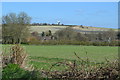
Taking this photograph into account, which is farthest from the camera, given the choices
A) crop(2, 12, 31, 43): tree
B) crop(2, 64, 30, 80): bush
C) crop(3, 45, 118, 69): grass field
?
crop(2, 12, 31, 43): tree

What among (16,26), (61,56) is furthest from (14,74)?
(16,26)

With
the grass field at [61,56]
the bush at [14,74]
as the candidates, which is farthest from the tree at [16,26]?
the bush at [14,74]

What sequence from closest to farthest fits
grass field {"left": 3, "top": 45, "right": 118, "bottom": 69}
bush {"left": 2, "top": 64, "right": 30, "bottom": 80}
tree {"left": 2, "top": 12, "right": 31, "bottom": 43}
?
bush {"left": 2, "top": 64, "right": 30, "bottom": 80} → grass field {"left": 3, "top": 45, "right": 118, "bottom": 69} → tree {"left": 2, "top": 12, "right": 31, "bottom": 43}

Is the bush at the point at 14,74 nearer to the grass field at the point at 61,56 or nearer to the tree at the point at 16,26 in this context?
the grass field at the point at 61,56

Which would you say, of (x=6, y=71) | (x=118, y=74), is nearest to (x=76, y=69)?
(x=118, y=74)

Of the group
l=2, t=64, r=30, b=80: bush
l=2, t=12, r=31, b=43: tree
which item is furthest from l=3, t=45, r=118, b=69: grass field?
l=2, t=12, r=31, b=43: tree

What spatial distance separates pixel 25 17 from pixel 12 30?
8.72 meters

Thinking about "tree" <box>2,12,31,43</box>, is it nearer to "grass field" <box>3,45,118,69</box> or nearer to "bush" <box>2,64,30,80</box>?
"grass field" <box>3,45,118,69</box>

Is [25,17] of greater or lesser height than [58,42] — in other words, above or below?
above

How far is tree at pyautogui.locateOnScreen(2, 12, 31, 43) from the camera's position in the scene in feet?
262

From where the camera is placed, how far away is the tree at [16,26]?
79706 mm

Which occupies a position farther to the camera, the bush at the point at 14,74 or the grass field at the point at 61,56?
the grass field at the point at 61,56

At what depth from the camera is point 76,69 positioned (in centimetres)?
661

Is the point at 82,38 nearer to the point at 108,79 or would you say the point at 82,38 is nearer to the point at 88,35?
the point at 88,35
